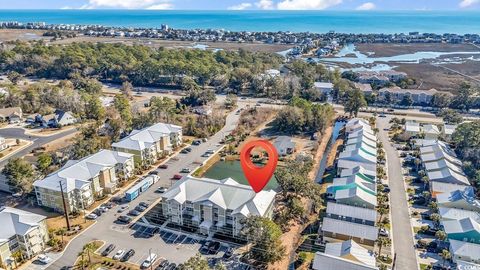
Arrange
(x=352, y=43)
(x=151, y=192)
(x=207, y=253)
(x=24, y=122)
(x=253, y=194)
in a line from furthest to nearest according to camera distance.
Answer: (x=352, y=43) → (x=24, y=122) → (x=151, y=192) → (x=253, y=194) → (x=207, y=253)

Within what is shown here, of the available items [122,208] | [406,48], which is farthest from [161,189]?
[406,48]

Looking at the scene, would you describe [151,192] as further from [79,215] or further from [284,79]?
[284,79]

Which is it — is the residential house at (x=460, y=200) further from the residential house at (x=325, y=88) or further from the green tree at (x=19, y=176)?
the residential house at (x=325, y=88)

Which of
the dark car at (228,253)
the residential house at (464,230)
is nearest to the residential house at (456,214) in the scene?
the residential house at (464,230)

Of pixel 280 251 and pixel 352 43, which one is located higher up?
pixel 352 43

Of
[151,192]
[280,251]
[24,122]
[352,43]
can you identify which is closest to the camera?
[280,251]

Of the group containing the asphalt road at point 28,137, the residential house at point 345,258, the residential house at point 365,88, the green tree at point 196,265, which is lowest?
the residential house at point 345,258

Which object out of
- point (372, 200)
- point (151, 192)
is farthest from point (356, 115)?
point (151, 192)
